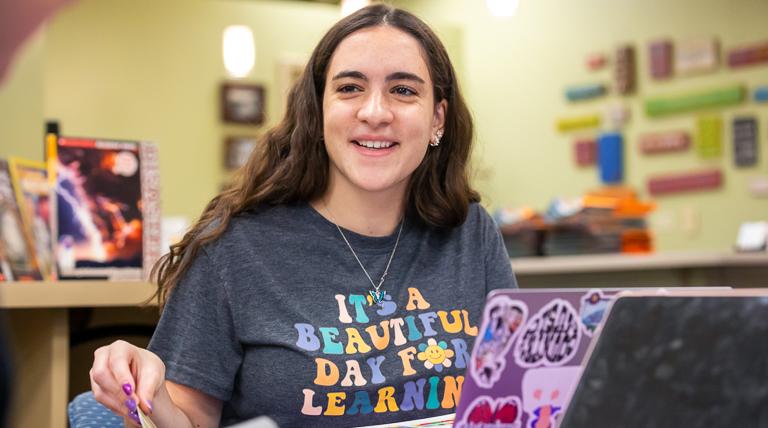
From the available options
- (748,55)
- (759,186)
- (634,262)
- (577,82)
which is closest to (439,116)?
(634,262)

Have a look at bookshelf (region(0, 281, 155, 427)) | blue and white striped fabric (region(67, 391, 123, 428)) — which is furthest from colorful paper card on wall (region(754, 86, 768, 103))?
blue and white striped fabric (region(67, 391, 123, 428))

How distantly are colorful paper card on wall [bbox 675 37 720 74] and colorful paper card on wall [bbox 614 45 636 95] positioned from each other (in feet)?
1.01

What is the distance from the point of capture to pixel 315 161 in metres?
1.59

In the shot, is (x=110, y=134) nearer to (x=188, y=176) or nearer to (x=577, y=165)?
(x=188, y=176)

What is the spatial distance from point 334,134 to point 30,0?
1.24 metres

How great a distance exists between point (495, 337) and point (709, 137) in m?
4.43

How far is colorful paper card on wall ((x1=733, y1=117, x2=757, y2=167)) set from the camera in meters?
4.75

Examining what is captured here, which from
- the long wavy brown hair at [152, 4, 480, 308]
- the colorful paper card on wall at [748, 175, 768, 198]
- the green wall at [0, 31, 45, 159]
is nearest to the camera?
the long wavy brown hair at [152, 4, 480, 308]

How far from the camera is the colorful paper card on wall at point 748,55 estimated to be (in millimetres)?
4734

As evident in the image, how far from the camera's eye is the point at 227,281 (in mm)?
1440

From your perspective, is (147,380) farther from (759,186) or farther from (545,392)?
(759,186)

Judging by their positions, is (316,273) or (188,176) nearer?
(316,273)

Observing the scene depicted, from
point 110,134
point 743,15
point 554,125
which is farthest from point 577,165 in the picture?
point 110,134

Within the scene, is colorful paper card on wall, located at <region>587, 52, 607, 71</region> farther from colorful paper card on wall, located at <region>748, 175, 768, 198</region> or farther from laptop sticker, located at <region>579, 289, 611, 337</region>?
laptop sticker, located at <region>579, 289, 611, 337</region>
